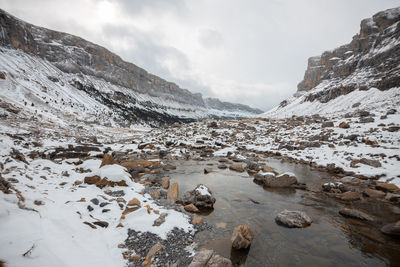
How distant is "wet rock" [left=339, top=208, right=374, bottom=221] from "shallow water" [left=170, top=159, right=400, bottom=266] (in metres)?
0.34

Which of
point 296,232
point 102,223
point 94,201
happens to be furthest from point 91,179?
point 296,232

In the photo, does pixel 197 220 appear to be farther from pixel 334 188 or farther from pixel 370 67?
pixel 370 67

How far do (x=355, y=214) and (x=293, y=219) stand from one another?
122 inches

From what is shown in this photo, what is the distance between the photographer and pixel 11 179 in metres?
6.15

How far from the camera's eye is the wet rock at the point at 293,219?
7.00 meters

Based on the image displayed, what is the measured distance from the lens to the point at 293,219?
7.21 metres

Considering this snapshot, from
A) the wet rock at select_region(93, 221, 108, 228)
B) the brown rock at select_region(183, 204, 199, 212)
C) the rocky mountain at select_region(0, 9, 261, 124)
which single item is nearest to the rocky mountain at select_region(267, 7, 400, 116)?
the brown rock at select_region(183, 204, 199, 212)

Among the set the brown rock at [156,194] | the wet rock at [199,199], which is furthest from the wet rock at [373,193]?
the brown rock at [156,194]

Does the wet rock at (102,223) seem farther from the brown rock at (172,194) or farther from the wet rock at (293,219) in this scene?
the wet rock at (293,219)

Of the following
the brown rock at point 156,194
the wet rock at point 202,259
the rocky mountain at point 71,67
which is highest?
the rocky mountain at point 71,67

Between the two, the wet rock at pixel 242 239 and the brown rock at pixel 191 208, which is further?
the brown rock at pixel 191 208

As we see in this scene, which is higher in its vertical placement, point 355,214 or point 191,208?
point 355,214

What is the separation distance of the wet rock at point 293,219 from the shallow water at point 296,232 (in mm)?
214

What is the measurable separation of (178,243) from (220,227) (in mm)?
1977
